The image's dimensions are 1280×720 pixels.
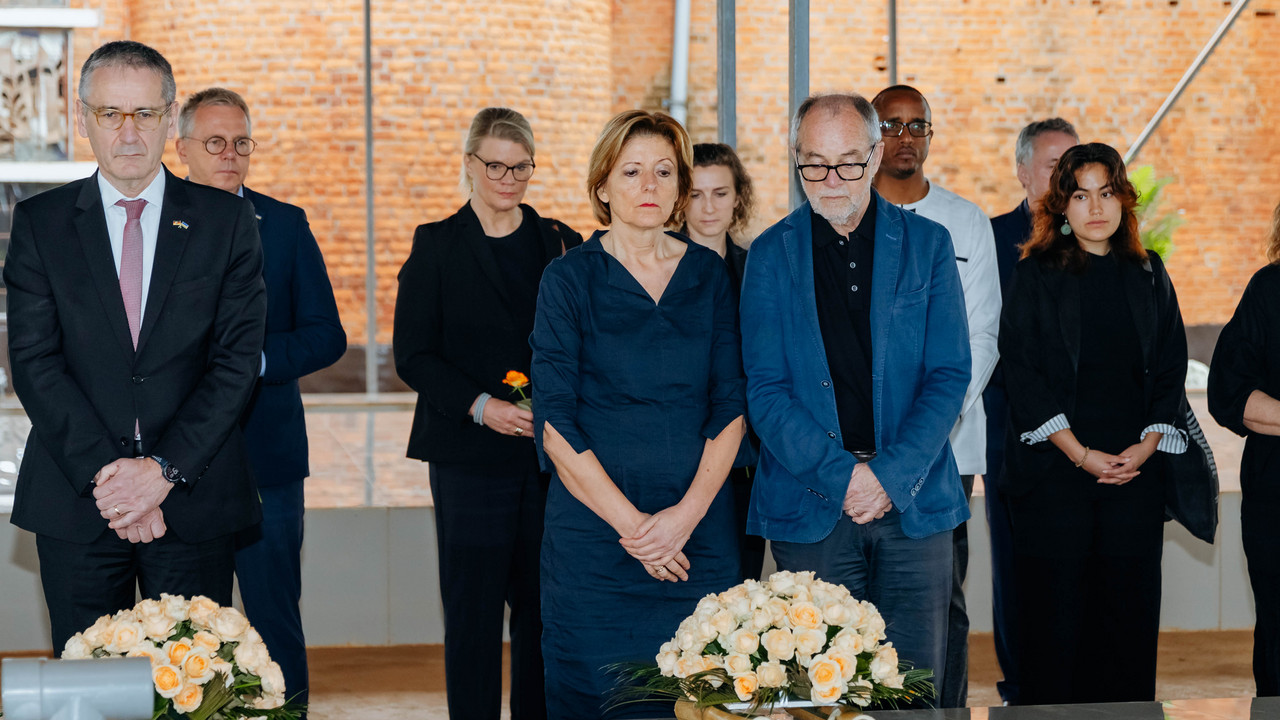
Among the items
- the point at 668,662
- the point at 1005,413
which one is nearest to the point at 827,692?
the point at 668,662

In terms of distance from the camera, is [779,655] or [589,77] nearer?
[779,655]

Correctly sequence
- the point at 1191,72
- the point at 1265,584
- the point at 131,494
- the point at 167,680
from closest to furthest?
the point at 167,680 < the point at 131,494 < the point at 1265,584 < the point at 1191,72

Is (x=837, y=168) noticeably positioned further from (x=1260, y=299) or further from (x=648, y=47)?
(x=648, y=47)

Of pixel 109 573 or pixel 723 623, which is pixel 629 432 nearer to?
pixel 723 623

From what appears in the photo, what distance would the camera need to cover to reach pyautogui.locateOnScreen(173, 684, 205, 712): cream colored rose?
185cm

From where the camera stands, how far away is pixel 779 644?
1939 millimetres

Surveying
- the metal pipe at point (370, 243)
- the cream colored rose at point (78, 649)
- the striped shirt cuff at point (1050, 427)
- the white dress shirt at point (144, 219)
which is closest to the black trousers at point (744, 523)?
the striped shirt cuff at point (1050, 427)

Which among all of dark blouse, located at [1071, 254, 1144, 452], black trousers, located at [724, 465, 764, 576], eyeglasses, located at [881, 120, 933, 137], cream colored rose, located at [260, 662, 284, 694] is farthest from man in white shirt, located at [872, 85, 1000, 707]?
cream colored rose, located at [260, 662, 284, 694]

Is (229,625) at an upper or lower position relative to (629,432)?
lower

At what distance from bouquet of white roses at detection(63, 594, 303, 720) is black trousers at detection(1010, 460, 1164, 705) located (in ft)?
7.13

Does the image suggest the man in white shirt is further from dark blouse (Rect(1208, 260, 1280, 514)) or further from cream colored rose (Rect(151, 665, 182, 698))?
cream colored rose (Rect(151, 665, 182, 698))

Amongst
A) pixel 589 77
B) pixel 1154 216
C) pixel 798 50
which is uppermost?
pixel 589 77

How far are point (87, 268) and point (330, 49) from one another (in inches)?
201

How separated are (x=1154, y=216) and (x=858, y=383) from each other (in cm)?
712
